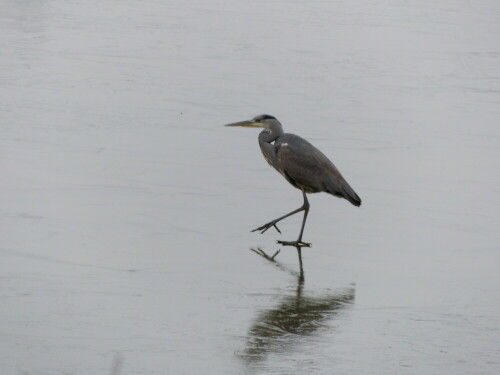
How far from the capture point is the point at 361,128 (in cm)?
1238

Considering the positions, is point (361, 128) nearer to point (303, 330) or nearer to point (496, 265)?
point (496, 265)

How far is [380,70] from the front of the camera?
16.3m

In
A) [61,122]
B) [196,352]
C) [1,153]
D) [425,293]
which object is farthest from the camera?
[61,122]

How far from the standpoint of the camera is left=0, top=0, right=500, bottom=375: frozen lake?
6.00m

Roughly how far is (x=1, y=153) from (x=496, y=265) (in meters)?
4.52

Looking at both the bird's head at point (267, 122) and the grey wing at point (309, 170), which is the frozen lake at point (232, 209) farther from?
the bird's head at point (267, 122)

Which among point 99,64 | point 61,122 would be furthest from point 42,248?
point 99,64

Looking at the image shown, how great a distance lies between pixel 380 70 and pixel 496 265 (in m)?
8.73

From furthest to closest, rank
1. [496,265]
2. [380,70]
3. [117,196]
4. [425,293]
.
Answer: [380,70] < [117,196] < [496,265] < [425,293]

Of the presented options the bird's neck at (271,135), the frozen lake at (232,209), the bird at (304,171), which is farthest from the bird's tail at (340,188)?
the bird's neck at (271,135)

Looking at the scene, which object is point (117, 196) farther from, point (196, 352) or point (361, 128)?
point (361, 128)

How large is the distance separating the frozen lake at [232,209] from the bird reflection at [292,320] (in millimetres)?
17

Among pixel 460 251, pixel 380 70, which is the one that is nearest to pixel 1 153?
pixel 460 251

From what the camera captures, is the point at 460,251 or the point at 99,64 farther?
the point at 99,64
